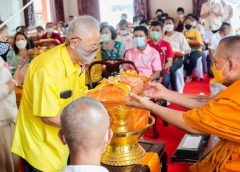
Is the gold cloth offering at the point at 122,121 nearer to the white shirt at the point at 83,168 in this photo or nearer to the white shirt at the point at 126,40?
the white shirt at the point at 83,168

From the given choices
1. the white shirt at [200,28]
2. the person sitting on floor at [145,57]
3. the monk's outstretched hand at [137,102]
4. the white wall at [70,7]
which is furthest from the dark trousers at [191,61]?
the white wall at [70,7]

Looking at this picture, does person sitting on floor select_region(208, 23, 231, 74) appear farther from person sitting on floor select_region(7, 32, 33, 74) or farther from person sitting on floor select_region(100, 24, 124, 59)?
person sitting on floor select_region(7, 32, 33, 74)

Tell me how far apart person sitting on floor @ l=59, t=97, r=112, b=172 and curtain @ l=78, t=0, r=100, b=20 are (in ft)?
33.1

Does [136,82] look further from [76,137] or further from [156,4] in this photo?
[156,4]

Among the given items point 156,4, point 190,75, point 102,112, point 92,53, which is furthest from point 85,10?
point 102,112

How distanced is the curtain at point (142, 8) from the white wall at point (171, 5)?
0.53 ft

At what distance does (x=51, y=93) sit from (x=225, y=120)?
74 centimetres

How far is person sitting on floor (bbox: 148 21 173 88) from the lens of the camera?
4.34 meters

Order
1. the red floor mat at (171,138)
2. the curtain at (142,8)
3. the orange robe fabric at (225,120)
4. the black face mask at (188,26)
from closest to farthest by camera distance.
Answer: the orange robe fabric at (225,120) → the red floor mat at (171,138) → the black face mask at (188,26) → the curtain at (142,8)

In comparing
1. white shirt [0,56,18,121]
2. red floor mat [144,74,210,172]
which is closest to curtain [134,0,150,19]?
red floor mat [144,74,210,172]

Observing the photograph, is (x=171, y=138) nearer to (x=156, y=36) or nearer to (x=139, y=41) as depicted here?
(x=139, y=41)

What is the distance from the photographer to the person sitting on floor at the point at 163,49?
14.2 ft

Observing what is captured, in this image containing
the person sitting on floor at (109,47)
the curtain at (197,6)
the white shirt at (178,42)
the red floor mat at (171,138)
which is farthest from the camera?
the curtain at (197,6)

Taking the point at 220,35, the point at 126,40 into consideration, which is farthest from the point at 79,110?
the point at 220,35
